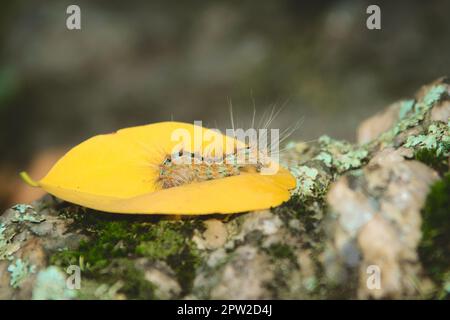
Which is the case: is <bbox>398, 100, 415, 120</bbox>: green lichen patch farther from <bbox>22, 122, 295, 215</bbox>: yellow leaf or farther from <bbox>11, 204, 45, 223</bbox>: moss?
<bbox>11, 204, 45, 223</bbox>: moss

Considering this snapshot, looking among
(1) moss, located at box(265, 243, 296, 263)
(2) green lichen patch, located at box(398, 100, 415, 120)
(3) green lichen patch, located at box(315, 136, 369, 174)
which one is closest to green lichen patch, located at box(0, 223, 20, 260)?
(1) moss, located at box(265, 243, 296, 263)

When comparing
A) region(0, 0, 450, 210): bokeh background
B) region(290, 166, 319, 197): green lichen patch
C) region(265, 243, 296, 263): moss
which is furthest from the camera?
region(0, 0, 450, 210): bokeh background

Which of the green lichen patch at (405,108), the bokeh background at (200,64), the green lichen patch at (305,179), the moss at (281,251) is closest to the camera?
the moss at (281,251)

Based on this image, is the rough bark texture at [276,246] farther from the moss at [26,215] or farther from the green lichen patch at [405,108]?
the green lichen patch at [405,108]

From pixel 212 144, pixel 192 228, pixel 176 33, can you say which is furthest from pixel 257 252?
pixel 176 33

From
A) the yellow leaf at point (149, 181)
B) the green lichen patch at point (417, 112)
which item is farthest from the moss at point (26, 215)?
the green lichen patch at point (417, 112)

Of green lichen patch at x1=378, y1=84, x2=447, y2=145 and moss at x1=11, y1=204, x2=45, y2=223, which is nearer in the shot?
moss at x1=11, y1=204, x2=45, y2=223
